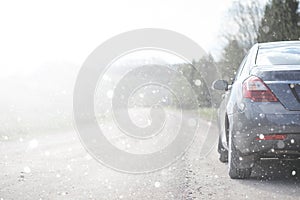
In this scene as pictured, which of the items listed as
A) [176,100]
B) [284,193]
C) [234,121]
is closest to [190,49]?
[234,121]

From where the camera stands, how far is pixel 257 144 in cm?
510

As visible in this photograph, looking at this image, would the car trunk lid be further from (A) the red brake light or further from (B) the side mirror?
(B) the side mirror

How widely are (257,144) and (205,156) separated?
10.2ft

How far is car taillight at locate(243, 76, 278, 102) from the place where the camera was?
5.08 m

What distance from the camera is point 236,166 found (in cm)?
550

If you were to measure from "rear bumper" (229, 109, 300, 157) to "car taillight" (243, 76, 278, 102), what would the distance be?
0.52 ft

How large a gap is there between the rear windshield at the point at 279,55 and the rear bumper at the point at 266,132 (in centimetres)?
80

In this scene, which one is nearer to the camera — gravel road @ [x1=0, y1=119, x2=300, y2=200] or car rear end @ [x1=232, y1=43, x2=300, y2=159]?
gravel road @ [x1=0, y1=119, x2=300, y2=200]

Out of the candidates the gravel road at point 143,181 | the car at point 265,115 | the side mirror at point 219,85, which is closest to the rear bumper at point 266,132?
the car at point 265,115

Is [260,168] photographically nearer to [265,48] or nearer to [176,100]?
[265,48]

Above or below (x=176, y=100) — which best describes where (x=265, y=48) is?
above

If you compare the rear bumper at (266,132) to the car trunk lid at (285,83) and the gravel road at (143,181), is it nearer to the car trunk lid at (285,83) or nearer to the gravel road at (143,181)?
the car trunk lid at (285,83)

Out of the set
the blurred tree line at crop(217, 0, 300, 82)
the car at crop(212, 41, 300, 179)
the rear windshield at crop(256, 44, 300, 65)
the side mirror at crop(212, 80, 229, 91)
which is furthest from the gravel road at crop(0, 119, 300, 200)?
the blurred tree line at crop(217, 0, 300, 82)

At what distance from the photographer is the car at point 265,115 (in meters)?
4.96
